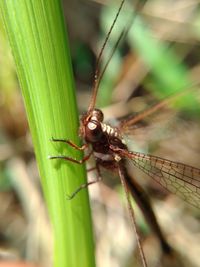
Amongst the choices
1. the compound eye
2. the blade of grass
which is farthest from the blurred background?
the blade of grass

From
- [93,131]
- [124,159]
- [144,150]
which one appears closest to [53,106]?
[93,131]

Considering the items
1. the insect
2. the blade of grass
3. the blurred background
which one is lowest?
the blade of grass

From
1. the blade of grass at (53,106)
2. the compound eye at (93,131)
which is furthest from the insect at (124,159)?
the blade of grass at (53,106)

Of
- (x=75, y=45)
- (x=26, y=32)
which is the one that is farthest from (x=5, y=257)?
(x=75, y=45)

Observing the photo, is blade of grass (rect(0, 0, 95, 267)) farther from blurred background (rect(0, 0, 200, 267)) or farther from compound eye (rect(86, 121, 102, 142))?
blurred background (rect(0, 0, 200, 267))

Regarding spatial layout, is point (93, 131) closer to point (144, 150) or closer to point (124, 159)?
point (124, 159)

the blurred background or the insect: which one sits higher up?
the blurred background

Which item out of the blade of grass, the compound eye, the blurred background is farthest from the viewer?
the blurred background
